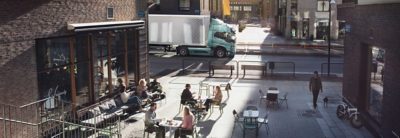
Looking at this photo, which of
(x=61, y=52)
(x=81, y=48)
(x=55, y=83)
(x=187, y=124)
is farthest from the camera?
(x=81, y=48)

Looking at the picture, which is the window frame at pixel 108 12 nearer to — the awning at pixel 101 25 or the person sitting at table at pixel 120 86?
the awning at pixel 101 25

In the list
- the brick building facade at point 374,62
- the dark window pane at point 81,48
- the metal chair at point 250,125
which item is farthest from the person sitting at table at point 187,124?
the brick building facade at point 374,62

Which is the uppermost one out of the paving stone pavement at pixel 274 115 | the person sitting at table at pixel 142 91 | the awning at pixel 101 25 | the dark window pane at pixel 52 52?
the awning at pixel 101 25

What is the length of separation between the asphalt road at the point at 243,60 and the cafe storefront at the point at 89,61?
862cm

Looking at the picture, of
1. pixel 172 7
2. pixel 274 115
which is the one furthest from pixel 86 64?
pixel 172 7

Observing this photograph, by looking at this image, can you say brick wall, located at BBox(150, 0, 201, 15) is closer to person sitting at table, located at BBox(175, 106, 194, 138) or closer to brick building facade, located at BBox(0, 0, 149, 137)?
brick building facade, located at BBox(0, 0, 149, 137)

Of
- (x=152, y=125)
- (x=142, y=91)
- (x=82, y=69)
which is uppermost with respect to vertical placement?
(x=82, y=69)

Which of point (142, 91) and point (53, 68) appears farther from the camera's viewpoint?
point (142, 91)

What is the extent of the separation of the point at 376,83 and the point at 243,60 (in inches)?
841

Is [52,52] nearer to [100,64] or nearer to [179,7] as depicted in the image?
[100,64]

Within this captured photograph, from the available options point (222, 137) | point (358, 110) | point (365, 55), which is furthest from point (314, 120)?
point (222, 137)

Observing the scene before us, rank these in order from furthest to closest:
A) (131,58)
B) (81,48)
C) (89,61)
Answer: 1. (131,58)
2. (89,61)
3. (81,48)

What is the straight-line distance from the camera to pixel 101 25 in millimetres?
18234

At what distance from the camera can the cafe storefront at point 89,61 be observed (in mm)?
15969
